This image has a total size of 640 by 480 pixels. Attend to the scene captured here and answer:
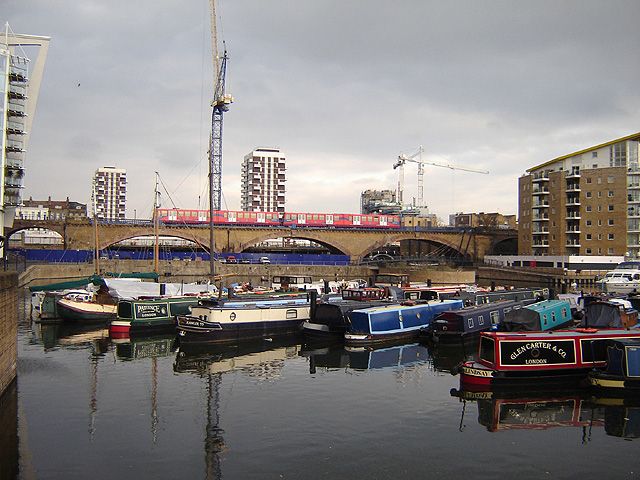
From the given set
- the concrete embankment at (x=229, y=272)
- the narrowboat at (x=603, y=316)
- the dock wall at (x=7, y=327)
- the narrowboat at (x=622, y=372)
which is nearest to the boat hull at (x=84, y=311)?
the dock wall at (x=7, y=327)

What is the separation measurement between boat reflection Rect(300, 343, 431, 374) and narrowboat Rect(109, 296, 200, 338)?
1112 centimetres

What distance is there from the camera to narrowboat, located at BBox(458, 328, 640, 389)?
24266 millimetres

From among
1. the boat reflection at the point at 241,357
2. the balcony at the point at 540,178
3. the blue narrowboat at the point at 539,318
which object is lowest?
the boat reflection at the point at 241,357

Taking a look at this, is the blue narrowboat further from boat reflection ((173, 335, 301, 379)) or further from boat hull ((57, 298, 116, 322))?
boat hull ((57, 298, 116, 322))

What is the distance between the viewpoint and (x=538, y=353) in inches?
971

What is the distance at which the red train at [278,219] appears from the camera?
9194 centimetres

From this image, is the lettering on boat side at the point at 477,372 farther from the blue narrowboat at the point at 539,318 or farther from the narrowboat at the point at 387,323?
the narrowboat at the point at 387,323

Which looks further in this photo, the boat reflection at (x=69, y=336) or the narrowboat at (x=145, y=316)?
the narrowboat at (x=145, y=316)

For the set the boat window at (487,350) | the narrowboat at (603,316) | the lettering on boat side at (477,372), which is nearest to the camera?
the lettering on boat side at (477,372)

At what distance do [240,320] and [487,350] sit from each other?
54.8 feet

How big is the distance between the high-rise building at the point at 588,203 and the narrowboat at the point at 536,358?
6591 centimetres

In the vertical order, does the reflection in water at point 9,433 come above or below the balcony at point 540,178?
below

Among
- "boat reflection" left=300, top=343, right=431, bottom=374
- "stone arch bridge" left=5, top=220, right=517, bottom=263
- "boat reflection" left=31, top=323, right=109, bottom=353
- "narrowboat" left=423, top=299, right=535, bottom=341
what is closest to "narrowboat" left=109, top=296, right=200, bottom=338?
"boat reflection" left=31, top=323, right=109, bottom=353

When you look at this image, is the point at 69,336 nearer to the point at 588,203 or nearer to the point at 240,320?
the point at 240,320
